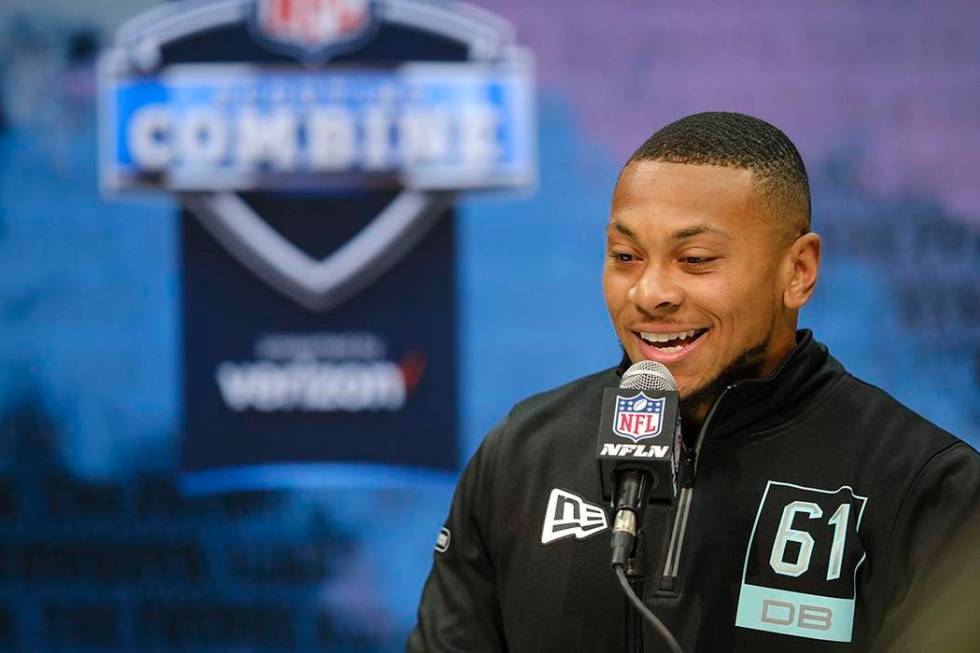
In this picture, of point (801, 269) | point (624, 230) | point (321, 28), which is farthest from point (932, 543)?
point (321, 28)

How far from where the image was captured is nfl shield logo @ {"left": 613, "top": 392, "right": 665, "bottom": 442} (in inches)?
49.4

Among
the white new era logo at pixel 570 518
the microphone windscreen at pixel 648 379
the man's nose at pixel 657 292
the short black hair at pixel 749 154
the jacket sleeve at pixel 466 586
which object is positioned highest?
the short black hair at pixel 749 154

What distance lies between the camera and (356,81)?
9.97 feet

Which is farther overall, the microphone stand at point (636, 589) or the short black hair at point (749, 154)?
the short black hair at point (749, 154)

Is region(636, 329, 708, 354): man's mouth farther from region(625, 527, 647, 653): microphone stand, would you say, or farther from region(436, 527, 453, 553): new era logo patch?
region(436, 527, 453, 553): new era logo patch

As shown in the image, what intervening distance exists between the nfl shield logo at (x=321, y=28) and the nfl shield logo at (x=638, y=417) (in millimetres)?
1957

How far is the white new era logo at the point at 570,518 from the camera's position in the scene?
1.56m

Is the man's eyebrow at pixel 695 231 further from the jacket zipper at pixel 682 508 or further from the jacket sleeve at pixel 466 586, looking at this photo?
the jacket sleeve at pixel 466 586

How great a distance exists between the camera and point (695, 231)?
1440mm

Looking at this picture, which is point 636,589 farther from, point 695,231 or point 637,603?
point 695,231

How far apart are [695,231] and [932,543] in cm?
41

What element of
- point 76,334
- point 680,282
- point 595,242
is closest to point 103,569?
point 76,334

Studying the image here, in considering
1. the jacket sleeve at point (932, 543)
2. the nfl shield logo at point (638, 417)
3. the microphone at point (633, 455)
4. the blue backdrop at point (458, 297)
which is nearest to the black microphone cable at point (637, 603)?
the microphone at point (633, 455)

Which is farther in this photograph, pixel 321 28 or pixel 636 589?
pixel 321 28
